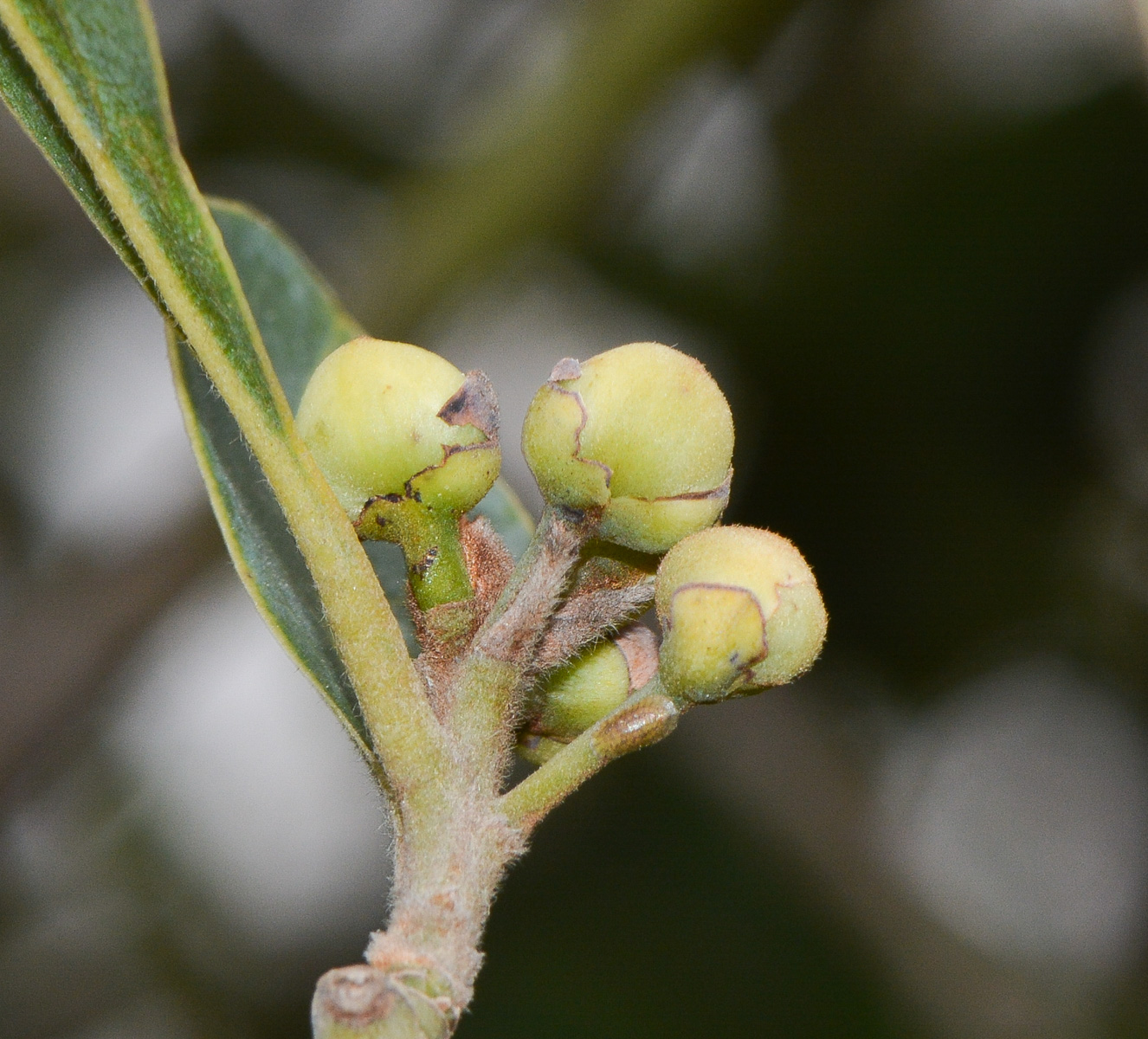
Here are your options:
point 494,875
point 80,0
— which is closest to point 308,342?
point 80,0

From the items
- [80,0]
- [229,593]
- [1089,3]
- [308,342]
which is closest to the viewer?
[80,0]

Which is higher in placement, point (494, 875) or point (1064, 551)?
point (494, 875)

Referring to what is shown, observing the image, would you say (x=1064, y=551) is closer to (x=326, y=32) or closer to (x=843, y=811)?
(x=843, y=811)

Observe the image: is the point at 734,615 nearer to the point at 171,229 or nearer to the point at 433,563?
the point at 433,563

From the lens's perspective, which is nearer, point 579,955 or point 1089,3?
point 1089,3

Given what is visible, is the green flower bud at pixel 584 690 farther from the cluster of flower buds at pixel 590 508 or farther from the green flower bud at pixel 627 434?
the green flower bud at pixel 627 434

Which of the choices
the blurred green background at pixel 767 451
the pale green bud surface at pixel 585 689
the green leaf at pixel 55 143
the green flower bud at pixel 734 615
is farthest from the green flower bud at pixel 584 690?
the blurred green background at pixel 767 451

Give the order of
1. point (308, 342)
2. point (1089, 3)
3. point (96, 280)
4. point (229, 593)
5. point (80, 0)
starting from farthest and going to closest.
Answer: point (96, 280), point (229, 593), point (1089, 3), point (308, 342), point (80, 0)
